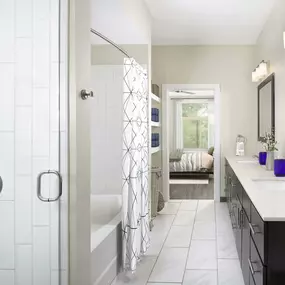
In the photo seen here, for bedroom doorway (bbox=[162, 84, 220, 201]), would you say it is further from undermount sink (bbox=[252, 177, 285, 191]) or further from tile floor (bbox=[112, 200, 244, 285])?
undermount sink (bbox=[252, 177, 285, 191])

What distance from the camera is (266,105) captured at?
532 centimetres

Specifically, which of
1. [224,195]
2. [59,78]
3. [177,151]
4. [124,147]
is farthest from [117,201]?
[177,151]

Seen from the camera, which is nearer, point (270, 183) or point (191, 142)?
point (270, 183)

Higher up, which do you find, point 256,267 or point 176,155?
point 176,155

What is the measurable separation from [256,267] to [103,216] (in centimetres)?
183

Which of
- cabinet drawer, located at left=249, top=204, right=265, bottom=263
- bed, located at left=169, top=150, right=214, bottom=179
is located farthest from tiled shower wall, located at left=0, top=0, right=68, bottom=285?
bed, located at left=169, top=150, right=214, bottom=179

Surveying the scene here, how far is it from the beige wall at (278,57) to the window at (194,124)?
6327mm

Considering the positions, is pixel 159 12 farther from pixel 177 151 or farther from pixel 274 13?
pixel 177 151

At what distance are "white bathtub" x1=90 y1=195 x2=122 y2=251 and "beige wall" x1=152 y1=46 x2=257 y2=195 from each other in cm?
308

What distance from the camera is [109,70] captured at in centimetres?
445

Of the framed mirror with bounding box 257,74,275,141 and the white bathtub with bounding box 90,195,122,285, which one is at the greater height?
the framed mirror with bounding box 257,74,275,141

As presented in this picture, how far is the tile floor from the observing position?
10.7 ft

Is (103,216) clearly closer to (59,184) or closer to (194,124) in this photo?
(59,184)

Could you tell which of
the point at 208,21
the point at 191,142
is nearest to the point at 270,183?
the point at 208,21
